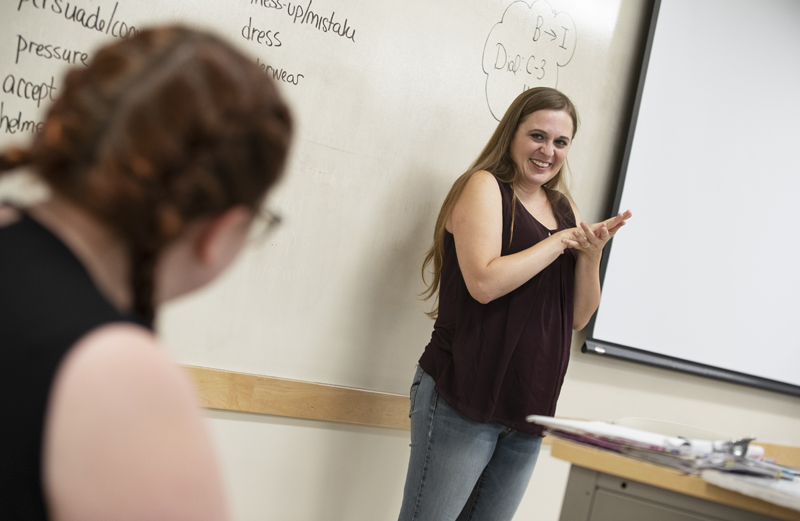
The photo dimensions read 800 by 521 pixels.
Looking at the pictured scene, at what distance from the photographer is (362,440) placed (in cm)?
189

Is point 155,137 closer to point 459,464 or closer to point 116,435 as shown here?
point 116,435

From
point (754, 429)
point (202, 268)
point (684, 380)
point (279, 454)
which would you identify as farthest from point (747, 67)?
point (202, 268)

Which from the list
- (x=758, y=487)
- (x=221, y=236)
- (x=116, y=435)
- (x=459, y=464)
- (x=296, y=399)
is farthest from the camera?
(x=296, y=399)

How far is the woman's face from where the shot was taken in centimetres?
164

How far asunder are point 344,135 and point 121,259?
131 cm

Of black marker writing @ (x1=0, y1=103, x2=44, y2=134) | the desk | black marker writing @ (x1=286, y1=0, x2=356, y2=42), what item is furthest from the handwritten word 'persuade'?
the desk

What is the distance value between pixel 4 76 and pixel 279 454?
3.95 feet

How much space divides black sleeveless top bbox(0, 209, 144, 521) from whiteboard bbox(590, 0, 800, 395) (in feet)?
6.53

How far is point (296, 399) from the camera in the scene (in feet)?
5.77

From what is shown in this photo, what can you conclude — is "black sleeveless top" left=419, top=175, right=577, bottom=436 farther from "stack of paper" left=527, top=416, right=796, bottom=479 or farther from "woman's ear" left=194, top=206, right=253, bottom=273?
"woman's ear" left=194, top=206, right=253, bottom=273

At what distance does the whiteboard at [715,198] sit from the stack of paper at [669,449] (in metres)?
1.22

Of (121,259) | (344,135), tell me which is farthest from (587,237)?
(121,259)

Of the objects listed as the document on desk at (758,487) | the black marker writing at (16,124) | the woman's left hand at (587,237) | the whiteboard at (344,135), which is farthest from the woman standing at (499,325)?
the black marker writing at (16,124)

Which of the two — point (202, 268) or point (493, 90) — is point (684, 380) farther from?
point (202, 268)
